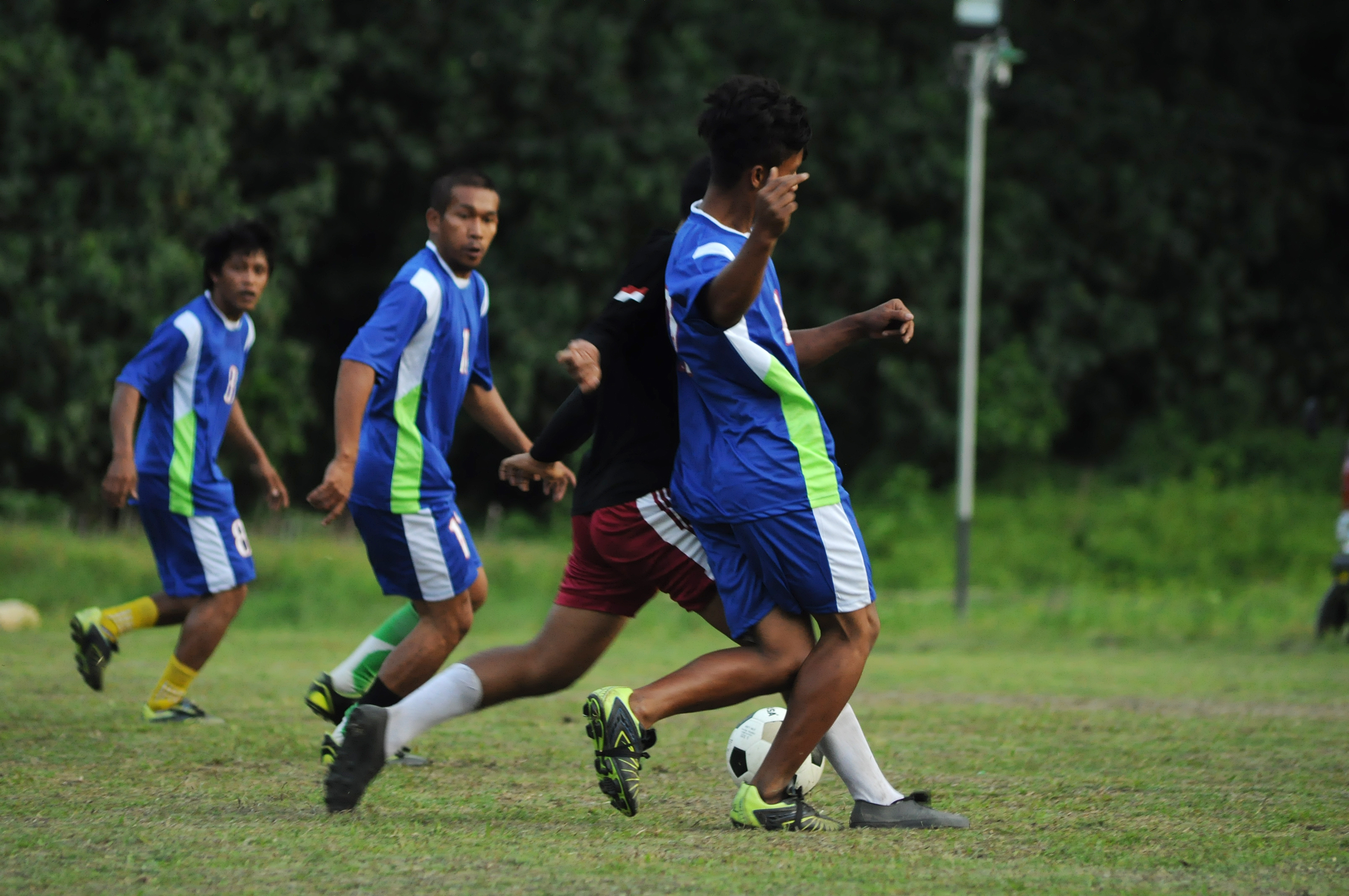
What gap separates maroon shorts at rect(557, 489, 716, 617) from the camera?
4391 mm

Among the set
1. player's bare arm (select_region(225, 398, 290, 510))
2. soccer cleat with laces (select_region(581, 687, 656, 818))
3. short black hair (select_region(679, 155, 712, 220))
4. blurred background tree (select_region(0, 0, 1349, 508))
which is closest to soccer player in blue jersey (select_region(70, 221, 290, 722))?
player's bare arm (select_region(225, 398, 290, 510))

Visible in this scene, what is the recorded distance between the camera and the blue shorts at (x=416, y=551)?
5445mm

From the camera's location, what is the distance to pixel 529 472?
4.84 metres

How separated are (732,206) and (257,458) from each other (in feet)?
12.6

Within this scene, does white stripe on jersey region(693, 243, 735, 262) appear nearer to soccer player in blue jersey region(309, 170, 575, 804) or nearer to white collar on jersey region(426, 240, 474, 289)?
soccer player in blue jersey region(309, 170, 575, 804)

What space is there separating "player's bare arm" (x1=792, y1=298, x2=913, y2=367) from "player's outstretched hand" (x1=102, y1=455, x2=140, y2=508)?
10.7 feet

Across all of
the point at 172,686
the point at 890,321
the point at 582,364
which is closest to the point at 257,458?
the point at 172,686

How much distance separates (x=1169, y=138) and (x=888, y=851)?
2058 centimetres

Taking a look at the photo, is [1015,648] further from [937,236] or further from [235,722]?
[937,236]

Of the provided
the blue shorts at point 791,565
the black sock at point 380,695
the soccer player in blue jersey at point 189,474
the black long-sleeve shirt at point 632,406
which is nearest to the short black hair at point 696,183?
the black long-sleeve shirt at point 632,406

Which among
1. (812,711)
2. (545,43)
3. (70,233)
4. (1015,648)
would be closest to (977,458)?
(545,43)

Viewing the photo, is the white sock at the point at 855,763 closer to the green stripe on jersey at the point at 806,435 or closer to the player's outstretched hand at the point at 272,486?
the green stripe on jersey at the point at 806,435

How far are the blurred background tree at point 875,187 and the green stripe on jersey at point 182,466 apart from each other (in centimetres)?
1291

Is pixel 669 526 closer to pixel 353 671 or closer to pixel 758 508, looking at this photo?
pixel 758 508
